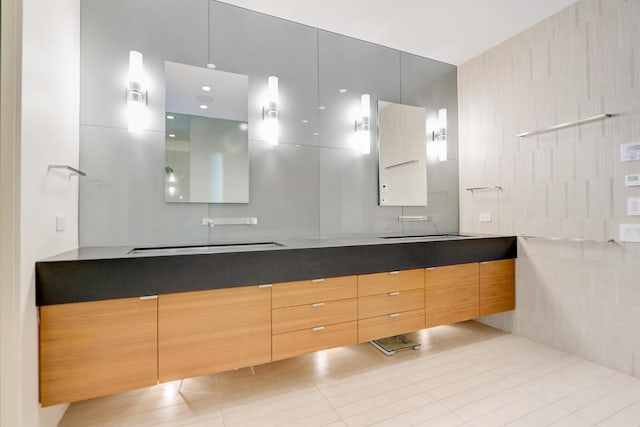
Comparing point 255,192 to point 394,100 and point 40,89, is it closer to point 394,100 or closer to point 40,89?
point 40,89

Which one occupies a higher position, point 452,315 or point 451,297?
point 451,297

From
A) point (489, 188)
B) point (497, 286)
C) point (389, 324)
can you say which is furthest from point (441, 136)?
point (389, 324)

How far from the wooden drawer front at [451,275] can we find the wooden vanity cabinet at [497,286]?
14 cm

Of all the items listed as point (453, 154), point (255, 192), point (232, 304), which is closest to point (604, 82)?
point (453, 154)

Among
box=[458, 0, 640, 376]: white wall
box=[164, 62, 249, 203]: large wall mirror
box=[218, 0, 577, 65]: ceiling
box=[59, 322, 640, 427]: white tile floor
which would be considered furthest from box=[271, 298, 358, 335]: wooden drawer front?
box=[218, 0, 577, 65]: ceiling

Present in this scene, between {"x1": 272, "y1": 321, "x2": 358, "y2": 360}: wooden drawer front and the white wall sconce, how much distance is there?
1.52 m

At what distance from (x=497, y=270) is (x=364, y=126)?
1853 millimetres

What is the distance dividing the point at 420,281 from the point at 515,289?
124 cm

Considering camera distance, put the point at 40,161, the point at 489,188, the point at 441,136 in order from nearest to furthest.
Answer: the point at 40,161, the point at 489,188, the point at 441,136

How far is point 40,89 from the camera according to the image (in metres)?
1.41

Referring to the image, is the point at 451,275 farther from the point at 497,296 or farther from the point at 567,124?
the point at 567,124

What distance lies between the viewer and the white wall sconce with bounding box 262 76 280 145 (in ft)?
7.90

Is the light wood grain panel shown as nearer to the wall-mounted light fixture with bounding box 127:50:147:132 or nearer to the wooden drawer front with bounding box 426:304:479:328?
the wall-mounted light fixture with bounding box 127:50:147:132

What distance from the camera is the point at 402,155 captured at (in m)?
3.01
